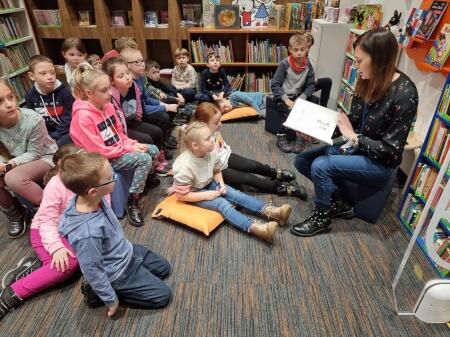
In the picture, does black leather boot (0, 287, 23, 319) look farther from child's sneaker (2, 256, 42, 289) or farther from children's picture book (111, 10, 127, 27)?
children's picture book (111, 10, 127, 27)

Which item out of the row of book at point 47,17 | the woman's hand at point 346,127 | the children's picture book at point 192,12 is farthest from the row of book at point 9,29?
the woman's hand at point 346,127

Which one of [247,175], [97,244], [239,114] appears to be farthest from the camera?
[239,114]

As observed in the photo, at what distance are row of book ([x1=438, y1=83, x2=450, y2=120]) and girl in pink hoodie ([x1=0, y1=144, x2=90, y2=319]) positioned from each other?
208 centimetres

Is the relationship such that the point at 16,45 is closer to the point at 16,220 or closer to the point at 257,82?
the point at 16,220

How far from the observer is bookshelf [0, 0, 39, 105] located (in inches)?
143

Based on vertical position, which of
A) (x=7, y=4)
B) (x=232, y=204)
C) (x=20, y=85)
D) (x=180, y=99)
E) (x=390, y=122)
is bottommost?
(x=232, y=204)

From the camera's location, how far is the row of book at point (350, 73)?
3.35 meters


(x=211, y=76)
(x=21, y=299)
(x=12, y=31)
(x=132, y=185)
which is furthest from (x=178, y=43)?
(x=21, y=299)

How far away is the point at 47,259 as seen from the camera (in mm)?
1730

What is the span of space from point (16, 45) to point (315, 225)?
413 centimetres

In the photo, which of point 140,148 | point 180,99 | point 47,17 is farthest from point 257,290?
point 47,17

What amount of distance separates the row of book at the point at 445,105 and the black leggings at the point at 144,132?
6.68 ft

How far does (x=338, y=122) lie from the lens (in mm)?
2043

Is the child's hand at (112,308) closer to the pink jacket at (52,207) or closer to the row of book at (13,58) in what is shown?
the pink jacket at (52,207)
